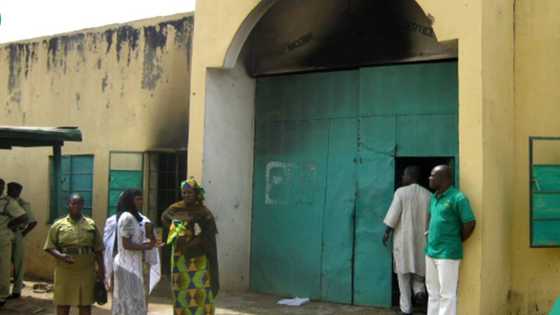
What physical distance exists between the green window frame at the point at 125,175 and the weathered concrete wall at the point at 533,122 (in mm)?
5527

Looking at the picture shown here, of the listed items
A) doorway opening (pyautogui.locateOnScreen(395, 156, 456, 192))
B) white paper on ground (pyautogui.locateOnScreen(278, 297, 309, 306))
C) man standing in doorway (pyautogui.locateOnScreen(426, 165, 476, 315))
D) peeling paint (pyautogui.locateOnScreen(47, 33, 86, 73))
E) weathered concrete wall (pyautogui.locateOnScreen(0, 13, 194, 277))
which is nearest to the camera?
man standing in doorway (pyautogui.locateOnScreen(426, 165, 476, 315))

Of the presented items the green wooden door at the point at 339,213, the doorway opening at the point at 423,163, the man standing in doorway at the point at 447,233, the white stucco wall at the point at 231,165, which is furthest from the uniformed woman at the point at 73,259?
the doorway opening at the point at 423,163

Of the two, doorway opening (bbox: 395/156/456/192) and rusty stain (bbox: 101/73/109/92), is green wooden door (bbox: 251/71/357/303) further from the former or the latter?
rusty stain (bbox: 101/73/109/92)

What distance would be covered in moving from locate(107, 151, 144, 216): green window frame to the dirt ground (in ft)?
5.78

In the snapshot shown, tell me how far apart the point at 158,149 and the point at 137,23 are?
2.03m

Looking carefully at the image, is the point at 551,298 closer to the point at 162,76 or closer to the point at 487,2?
the point at 487,2

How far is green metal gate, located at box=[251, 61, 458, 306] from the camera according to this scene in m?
8.06

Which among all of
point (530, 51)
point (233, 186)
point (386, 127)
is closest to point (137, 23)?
point (233, 186)

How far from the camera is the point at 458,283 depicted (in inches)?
262

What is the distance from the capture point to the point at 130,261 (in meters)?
6.67

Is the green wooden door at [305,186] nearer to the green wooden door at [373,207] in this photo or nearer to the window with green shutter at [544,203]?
the green wooden door at [373,207]

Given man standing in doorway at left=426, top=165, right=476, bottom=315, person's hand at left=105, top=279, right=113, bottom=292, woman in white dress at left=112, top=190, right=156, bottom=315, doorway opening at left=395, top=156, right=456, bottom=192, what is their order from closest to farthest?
man standing in doorway at left=426, top=165, right=476, bottom=315 → woman in white dress at left=112, top=190, right=156, bottom=315 → person's hand at left=105, top=279, right=113, bottom=292 → doorway opening at left=395, top=156, right=456, bottom=192

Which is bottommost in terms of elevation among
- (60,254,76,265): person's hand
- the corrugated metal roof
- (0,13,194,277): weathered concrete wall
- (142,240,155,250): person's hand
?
(60,254,76,265): person's hand

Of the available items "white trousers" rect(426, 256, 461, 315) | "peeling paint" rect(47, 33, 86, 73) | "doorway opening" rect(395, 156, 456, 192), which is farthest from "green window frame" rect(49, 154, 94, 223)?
"white trousers" rect(426, 256, 461, 315)
